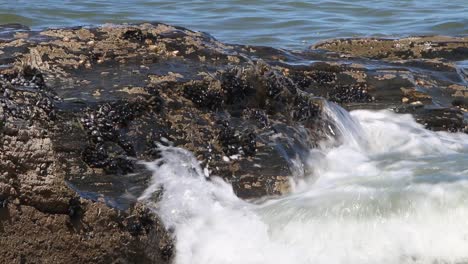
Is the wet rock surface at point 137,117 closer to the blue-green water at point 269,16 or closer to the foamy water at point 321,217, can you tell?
the foamy water at point 321,217


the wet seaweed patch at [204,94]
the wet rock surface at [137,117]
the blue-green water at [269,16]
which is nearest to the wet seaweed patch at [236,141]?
the wet rock surface at [137,117]

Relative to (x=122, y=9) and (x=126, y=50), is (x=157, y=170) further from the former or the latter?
A: (x=122, y=9)

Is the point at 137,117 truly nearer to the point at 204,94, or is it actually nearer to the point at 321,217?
the point at 204,94

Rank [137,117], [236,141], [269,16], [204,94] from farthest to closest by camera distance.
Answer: [269,16] < [204,94] < [236,141] < [137,117]

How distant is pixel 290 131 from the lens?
20.4 feet

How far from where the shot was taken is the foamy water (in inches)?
197

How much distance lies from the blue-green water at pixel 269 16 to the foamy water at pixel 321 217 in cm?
755

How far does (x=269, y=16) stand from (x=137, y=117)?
37.2 feet

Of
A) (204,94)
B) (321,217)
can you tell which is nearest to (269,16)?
(204,94)

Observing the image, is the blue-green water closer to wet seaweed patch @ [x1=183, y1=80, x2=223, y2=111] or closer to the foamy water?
wet seaweed patch @ [x1=183, y1=80, x2=223, y2=111]

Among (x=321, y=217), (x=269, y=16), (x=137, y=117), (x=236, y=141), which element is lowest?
(x=269, y=16)

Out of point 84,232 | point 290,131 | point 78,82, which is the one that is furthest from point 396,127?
point 84,232

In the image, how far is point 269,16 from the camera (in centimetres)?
1672

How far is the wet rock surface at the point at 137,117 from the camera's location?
4.63 meters
